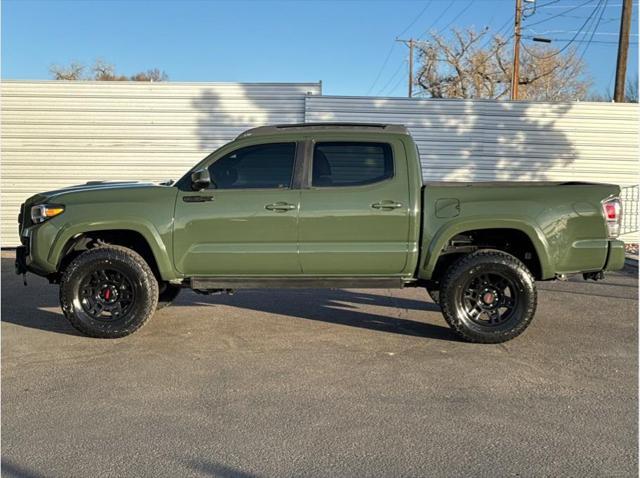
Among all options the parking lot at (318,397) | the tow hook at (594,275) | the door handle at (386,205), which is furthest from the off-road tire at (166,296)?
the tow hook at (594,275)

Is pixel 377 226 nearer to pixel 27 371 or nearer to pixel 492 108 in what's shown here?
pixel 27 371

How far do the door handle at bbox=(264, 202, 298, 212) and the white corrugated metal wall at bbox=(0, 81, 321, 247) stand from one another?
725 centimetres

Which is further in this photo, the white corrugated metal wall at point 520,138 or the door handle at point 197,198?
the white corrugated metal wall at point 520,138

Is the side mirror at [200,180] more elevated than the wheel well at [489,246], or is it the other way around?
the side mirror at [200,180]

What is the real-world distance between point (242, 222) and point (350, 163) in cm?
125

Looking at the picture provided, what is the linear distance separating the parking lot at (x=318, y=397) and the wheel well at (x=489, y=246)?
28.7 inches

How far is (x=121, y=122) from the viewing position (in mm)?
12219

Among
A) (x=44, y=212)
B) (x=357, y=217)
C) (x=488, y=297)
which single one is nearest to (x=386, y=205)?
(x=357, y=217)

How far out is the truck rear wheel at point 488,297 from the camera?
17.5 feet

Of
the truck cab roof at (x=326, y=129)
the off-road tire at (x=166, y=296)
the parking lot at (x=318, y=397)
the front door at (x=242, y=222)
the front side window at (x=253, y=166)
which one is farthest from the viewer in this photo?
the off-road tire at (x=166, y=296)

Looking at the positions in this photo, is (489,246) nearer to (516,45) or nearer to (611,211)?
(611,211)

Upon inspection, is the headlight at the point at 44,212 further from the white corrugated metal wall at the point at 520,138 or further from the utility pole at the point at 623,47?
the utility pole at the point at 623,47

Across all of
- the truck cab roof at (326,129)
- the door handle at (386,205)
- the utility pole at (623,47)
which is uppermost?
the utility pole at (623,47)

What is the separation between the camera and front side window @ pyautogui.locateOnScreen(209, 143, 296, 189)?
5523mm
